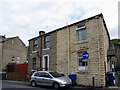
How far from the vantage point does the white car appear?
1084 cm

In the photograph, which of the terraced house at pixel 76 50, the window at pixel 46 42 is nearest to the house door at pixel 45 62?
the terraced house at pixel 76 50

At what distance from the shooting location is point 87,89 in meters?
10.7

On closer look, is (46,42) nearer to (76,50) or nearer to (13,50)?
(76,50)

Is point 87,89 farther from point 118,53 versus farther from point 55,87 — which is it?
point 118,53

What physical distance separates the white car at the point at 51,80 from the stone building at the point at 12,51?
2622cm

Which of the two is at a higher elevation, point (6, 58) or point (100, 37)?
point (100, 37)

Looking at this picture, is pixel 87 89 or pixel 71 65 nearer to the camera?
pixel 87 89

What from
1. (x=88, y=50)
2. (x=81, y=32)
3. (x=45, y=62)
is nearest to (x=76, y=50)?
(x=88, y=50)

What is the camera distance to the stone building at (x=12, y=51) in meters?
36.1

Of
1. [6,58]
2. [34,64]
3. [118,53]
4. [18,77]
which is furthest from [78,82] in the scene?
[6,58]

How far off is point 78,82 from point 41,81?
12.5ft

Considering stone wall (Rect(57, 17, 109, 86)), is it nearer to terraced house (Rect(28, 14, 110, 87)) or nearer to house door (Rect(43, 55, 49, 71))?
terraced house (Rect(28, 14, 110, 87))

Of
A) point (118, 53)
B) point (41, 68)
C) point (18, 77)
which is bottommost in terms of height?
point (18, 77)

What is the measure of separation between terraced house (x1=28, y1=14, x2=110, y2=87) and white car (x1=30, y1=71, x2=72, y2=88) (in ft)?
8.80
